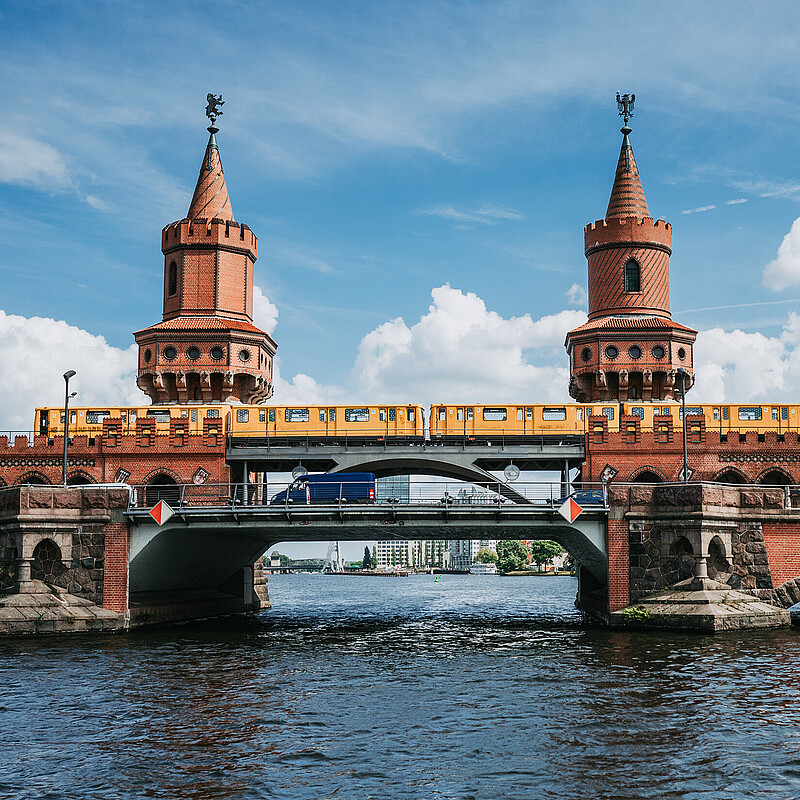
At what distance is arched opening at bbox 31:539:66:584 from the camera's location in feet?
147

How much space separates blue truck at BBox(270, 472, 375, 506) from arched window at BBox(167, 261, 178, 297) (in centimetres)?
3394

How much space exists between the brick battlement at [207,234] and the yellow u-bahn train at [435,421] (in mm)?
17331

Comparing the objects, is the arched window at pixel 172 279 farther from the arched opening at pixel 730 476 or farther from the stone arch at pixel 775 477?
the stone arch at pixel 775 477

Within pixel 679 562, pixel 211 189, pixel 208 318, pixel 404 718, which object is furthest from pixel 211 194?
pixel 404 718

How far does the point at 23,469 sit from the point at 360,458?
22.1 m

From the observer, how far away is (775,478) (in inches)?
2500

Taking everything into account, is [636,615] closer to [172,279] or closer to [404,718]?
Result: [404,718]

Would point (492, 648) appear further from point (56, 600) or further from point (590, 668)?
point (56, 600)

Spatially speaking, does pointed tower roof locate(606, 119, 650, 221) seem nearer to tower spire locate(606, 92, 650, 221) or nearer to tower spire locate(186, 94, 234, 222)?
tower spire locate(606, 92, 650, 221)

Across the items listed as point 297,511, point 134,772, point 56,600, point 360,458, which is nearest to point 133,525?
point 56,600

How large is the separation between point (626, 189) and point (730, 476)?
27.9 m

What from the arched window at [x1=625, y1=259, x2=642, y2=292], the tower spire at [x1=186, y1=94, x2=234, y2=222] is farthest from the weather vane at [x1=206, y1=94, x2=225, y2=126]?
the arched window at [x1=625, y1=259, x2=642, y2=292]

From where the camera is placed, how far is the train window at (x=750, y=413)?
6414 cm

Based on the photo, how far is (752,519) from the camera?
147 ft
